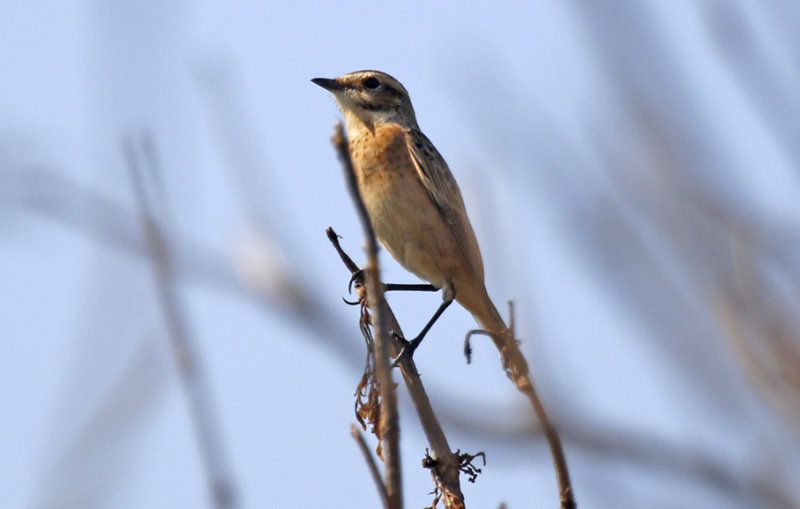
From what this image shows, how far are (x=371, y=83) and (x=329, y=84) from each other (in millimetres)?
349

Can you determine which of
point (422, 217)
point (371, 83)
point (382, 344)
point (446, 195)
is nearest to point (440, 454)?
point (382, 344)

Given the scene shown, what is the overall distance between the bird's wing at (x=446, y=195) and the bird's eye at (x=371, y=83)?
24.9 inches

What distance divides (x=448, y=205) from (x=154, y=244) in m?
3.66

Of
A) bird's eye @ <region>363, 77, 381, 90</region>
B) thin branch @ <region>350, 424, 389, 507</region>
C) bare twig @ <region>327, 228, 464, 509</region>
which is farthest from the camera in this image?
bird's eye @ <region>363, 77, 381, 90</region>

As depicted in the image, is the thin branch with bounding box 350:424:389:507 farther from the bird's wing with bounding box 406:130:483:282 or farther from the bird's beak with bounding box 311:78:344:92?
the bird's beak with bounding box 311:78:344:92

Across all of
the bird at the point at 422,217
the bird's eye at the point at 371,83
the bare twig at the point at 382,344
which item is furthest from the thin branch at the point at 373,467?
the bird's eye at the point at 371,83

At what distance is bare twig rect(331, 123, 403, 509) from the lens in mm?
2117

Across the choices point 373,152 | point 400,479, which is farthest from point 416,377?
point 373,152

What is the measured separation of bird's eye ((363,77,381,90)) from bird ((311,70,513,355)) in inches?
24.3

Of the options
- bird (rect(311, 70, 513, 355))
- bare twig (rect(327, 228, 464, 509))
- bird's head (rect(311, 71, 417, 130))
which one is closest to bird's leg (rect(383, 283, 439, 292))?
bird (rect(311, 70, 513, 355))

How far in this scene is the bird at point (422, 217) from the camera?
5.95 metres

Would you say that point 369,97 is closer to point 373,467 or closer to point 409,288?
point 409,288

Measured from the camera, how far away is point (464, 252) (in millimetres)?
6043

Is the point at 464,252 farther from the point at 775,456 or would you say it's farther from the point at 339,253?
the point at 775,456
